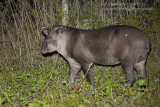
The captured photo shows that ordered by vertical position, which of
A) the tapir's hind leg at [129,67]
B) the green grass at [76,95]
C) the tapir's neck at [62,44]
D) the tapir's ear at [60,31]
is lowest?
the green grass at [76,95]

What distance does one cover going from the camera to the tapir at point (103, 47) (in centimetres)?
486

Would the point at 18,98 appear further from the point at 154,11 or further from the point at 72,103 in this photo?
the point at 154,11

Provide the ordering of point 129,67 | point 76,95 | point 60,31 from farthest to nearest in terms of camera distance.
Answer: point 60,31 < point 129,67 < point 76,95

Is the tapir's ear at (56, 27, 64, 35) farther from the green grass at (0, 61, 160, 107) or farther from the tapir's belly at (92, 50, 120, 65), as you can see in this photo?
the green grass at (0, 61, 160, 107)

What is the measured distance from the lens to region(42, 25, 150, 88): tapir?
4855 mm

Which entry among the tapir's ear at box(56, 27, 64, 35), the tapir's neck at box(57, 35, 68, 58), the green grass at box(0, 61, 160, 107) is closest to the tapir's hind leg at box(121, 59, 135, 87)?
the green grass at box(0, 61, 160, 107)

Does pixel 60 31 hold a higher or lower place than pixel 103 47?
higher

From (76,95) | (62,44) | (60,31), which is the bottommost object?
(76,95)

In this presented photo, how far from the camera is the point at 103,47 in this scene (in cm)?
519

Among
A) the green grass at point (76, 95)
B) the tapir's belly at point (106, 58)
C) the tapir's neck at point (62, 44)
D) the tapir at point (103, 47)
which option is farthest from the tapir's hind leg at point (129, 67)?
the tapir's neck at point (62, 44)

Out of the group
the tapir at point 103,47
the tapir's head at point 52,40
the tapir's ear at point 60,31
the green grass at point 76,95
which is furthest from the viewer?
the tapir's head at point 52,40

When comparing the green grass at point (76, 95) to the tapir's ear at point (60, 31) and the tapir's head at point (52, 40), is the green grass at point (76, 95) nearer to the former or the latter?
the tapir's head at point (52, 40)

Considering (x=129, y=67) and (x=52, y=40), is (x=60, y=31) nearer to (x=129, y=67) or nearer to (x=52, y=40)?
(x=52, y=40)

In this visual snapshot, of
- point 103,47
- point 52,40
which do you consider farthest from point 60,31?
point 103,47
